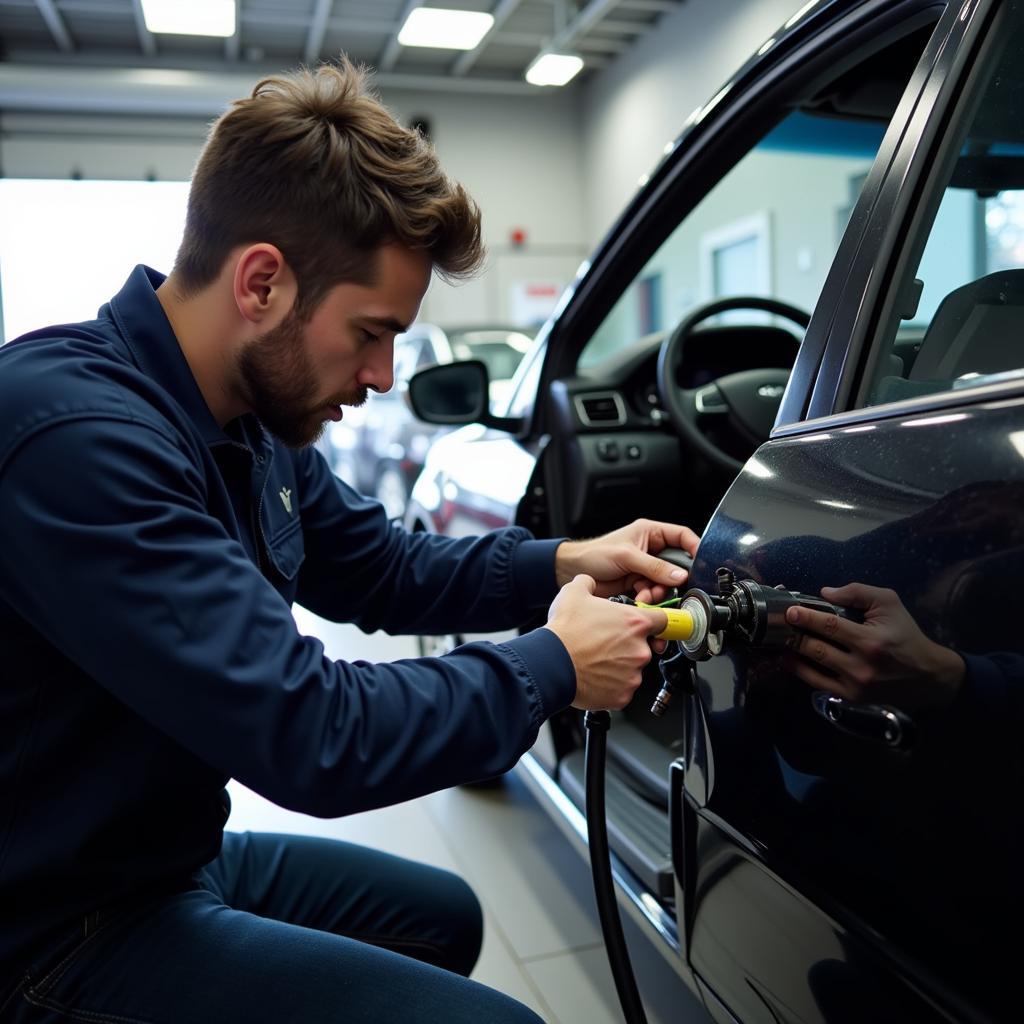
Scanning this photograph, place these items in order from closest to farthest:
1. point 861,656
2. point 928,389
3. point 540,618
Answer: point 861,656 < point 928,389 < point 540,618

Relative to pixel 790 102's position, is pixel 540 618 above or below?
below

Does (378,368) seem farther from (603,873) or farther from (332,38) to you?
(332,38)

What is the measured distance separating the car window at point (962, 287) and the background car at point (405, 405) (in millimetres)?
4821

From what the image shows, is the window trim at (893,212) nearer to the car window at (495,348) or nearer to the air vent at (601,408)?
the air vent at (601,408)

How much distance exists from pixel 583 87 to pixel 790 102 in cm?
1077

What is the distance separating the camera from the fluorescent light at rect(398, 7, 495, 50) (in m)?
8.74

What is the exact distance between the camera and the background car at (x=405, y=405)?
20.3 ft

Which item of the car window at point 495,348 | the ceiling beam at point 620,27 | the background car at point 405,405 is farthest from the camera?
the ceiling beam at point 620,27

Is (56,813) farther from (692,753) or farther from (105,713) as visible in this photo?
(692,753)

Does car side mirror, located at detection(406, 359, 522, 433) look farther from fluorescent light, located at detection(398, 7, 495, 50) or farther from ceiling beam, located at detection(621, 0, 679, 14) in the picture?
ceiling beam, located at detection(621, 0, 679, 14)

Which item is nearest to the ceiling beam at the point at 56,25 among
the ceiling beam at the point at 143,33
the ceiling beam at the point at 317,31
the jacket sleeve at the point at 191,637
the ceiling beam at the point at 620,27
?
the ceiling beam at the point at 143,33

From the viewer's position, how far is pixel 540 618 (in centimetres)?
175

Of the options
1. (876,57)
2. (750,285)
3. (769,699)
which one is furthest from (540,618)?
(750,285)

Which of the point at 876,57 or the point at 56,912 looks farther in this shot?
the point at 876,57
